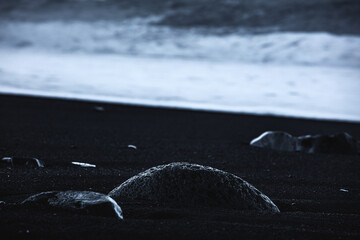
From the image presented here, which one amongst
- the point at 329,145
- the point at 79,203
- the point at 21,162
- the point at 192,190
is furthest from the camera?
the point at 329,145

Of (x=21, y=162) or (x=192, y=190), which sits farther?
(x=21, y=162)

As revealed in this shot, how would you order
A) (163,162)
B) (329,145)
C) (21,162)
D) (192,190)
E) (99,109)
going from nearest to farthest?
(192,190), (21,162), (163,162), (329,145), (99,109)

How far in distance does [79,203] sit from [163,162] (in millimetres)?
1621

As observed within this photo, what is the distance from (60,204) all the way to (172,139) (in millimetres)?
2635

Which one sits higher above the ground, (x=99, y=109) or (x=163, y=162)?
(x=99, y=109)

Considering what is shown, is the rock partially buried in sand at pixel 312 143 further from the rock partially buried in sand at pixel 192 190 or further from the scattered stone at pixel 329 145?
the rock partially buried in sand at pixel 192 190

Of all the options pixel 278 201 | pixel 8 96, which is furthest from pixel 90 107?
pixel 278 201

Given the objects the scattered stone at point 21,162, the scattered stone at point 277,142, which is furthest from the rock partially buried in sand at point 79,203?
the scattered stone at point 277,142

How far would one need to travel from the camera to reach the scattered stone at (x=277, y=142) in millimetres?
4328

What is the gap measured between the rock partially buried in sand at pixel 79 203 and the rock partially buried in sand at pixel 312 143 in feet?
8.55

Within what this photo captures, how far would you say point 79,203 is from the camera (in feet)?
6.17

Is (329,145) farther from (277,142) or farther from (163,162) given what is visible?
(163,162)

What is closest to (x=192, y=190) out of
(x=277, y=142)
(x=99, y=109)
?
(x=277, y=142)

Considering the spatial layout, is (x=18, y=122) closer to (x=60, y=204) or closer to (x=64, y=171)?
(x=64, y=171)
